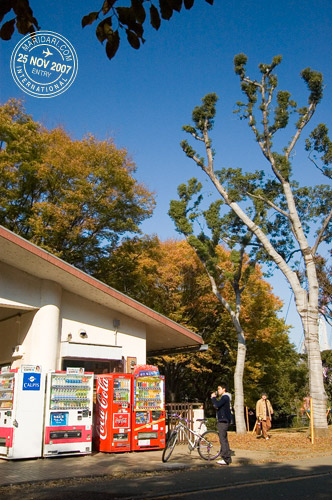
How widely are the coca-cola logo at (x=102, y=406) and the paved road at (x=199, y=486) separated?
3028 mm

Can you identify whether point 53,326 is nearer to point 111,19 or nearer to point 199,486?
point 199,486

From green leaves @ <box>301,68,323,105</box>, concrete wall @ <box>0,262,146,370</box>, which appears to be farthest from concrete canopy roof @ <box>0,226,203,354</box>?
green leaves @ <box>301,68,323,105</box>

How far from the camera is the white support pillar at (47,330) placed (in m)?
13.2

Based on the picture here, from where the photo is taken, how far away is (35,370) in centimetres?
1102

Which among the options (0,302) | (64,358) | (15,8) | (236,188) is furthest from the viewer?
(236,188)

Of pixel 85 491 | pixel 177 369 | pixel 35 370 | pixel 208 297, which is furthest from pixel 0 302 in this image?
pixel 177 369

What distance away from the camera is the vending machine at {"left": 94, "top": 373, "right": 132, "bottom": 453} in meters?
11.6

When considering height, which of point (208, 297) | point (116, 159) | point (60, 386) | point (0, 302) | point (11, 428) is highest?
point (116, 159)

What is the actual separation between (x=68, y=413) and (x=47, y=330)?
2.97 meters

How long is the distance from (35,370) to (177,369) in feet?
68.4

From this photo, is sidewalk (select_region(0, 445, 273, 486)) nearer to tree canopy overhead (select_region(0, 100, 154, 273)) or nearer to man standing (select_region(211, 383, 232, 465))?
man standing (select_region(211, 383, 232, 465))

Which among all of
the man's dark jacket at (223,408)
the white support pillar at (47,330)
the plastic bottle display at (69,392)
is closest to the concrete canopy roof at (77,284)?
the white support pillar at (47,330)

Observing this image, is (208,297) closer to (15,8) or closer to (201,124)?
(201,124)

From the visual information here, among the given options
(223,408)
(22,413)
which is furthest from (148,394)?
(22,413)
